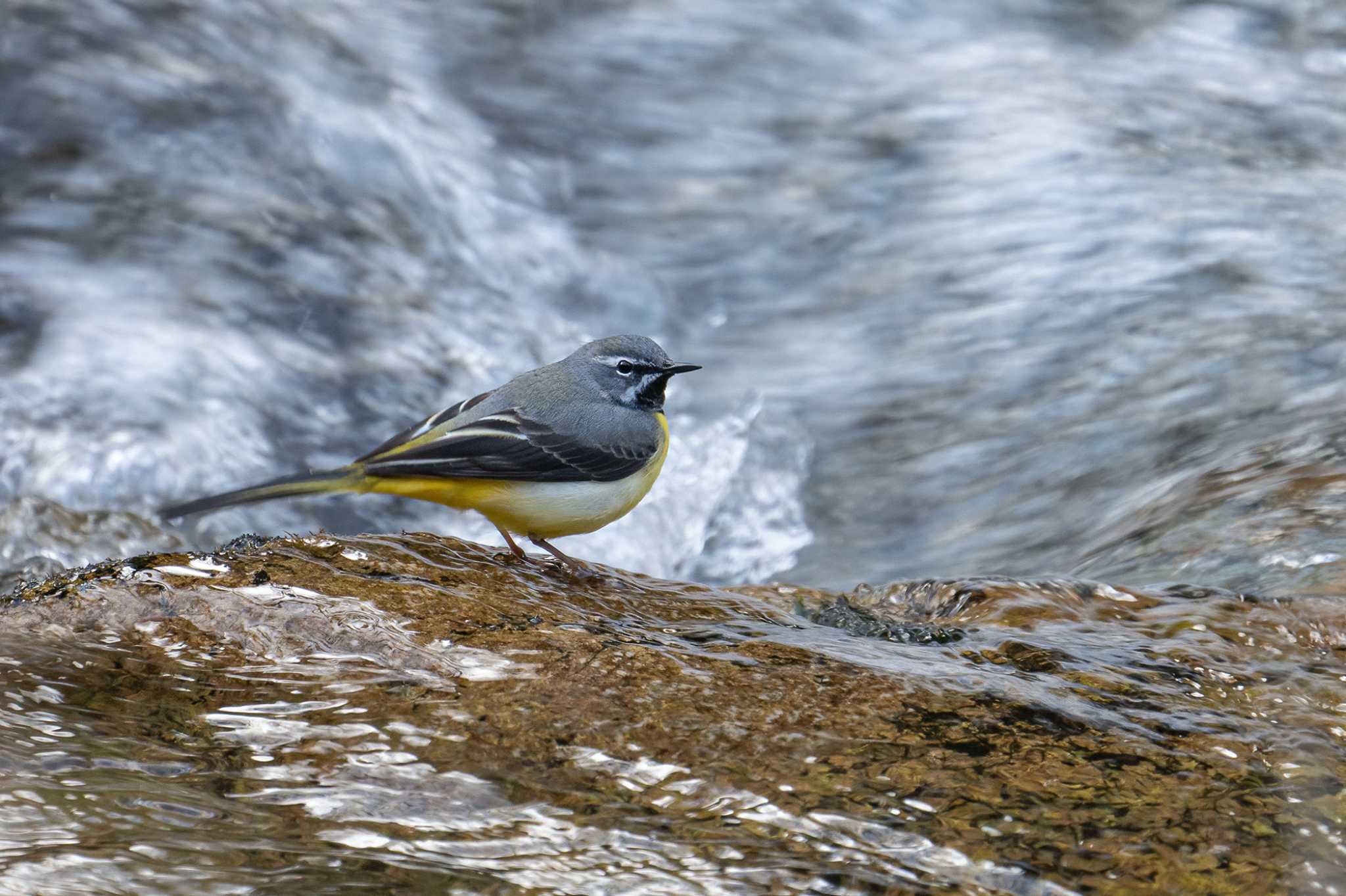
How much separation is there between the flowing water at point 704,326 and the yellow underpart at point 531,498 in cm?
96

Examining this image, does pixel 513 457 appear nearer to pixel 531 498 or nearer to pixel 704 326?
pixel 531 498

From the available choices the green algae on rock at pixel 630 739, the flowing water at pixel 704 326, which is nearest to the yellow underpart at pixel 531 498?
the green algae on rock at pixel 630 739

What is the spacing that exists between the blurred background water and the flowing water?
4 cm

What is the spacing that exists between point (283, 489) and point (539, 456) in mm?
928

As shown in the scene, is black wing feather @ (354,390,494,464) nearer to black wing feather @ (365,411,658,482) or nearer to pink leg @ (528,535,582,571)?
black wing feather @ (365,411,658,482)

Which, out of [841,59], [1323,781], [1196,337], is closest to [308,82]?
[841,59]

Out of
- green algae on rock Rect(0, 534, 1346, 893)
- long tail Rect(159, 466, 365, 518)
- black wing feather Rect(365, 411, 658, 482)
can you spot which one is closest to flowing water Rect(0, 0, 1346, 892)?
green algae on rock Rect(0, 534, 1346, 893)

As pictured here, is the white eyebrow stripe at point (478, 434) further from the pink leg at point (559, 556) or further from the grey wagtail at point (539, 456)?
the pink leg at point (559, 556)

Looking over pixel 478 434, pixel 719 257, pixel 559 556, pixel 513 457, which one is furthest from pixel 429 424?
pixel 719 257

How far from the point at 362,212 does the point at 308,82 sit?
5.38 ft

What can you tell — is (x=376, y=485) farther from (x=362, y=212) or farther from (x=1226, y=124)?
(x=1226, y=124)

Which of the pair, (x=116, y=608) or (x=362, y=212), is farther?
(x=362, y=212)

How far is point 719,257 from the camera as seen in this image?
13.4 meters

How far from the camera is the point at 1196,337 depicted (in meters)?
10.0
